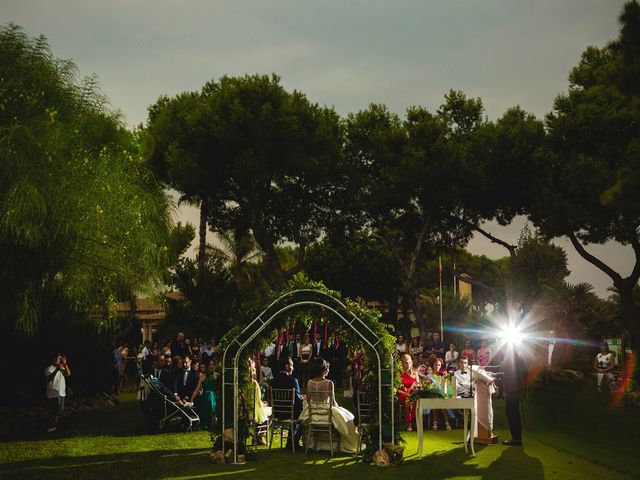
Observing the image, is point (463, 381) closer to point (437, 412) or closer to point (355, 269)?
point (437, 412)

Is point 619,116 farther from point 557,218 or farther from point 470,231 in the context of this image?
point 470,231

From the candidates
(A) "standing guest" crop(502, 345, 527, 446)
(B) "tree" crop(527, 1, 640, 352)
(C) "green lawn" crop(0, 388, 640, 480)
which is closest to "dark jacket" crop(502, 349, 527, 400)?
(A) "standing guest" crop(502, 345, 527, 446)

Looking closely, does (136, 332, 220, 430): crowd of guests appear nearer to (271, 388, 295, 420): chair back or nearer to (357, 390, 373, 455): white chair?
(271, 388, 295, 420): chair back

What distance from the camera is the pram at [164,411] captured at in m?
16.1

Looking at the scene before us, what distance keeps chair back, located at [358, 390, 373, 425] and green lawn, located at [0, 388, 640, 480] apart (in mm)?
700

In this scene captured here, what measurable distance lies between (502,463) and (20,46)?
16.0 m

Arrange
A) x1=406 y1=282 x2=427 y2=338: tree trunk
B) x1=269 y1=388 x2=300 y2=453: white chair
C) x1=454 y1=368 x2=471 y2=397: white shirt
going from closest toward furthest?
x1=269 y1=388 x2=300 y2=453: white chair < x1=454 y1=368 x2=471 y2=397: white shirt < x1=406 y1=282 x2=427 y2=338: tree trunk

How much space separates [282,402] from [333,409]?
1.00m

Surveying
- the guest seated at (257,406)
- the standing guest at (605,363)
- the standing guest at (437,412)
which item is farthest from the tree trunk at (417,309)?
the guest seated at (257,406)

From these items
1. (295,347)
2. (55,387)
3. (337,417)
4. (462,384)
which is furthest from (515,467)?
(295,347)

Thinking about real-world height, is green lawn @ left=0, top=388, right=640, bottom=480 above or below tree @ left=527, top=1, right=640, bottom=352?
below

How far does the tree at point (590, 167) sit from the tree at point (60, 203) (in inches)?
724

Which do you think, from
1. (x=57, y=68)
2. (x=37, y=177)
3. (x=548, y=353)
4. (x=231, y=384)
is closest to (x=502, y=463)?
(x=231, y=384)

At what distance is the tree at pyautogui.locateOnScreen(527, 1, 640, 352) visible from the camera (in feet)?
102
